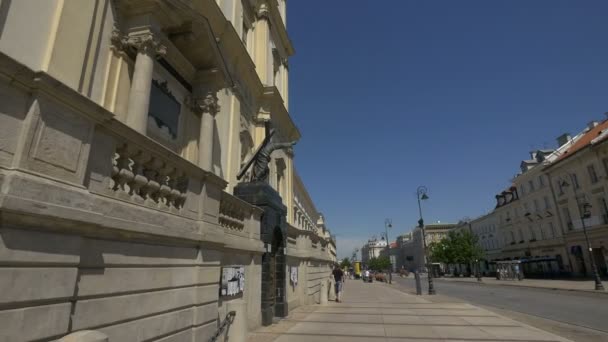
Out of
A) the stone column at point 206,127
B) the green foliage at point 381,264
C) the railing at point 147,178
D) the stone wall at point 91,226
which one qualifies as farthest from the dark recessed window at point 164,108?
the green foliage at point 381,264

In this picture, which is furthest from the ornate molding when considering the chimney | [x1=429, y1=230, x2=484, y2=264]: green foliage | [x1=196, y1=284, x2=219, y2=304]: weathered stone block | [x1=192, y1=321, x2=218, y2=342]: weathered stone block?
[x1=429, y1=230, x2=484, y2=264]: green foliage

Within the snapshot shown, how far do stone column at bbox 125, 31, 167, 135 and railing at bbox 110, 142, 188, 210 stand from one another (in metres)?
2.03

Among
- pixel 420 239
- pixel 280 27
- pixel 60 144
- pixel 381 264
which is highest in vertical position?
pixel 280 27

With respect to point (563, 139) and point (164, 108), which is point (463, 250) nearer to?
point (563, 139)

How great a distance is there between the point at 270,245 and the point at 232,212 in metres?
3.06

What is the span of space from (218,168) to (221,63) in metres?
3.40

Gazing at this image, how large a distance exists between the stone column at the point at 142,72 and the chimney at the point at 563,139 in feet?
180

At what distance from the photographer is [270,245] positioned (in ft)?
35.8

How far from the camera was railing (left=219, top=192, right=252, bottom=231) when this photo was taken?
25.0 feet

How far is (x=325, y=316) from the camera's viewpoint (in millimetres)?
12359

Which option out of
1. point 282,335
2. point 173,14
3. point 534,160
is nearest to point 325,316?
point 282,335

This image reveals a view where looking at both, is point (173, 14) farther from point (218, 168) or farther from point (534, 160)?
point (534, 160)

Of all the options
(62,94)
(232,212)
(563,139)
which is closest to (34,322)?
(62,94)

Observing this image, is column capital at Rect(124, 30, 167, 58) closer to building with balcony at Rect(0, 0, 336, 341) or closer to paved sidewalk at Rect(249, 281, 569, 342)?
building with balcony at Rect(0, 0, 336, 341)
